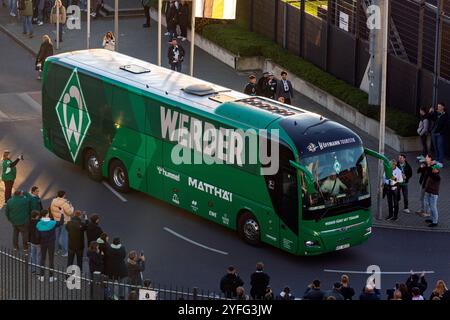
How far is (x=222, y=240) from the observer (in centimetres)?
3053

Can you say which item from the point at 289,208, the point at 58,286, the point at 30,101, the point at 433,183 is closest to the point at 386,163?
the point at 433,183

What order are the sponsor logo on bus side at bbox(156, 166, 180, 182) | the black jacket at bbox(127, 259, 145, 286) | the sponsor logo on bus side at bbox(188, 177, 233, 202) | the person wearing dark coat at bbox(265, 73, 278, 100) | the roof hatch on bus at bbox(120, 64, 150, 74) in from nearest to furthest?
the black jacket at bbox(127, 259, 145, 286)
the sponsor logo on bus side at bbox(188, 177, 233, 202)
the sponsor logo on bus side at bbox(156, 166, 180, 182)
the roof hatch on bus at bbox(120, 64, 150, 74)
the person wearing dark coat at bbox(265, 73, 278, 100)

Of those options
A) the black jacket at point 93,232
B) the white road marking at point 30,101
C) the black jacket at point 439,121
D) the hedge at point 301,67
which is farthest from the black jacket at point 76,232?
the white road marking at point 30,101

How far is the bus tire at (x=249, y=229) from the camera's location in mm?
29641

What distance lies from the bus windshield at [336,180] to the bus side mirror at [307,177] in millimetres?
89

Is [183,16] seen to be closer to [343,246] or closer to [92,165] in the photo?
[92,165]

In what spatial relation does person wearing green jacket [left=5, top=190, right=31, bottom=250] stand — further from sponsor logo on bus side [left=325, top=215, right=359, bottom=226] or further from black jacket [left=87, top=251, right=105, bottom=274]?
sponsor logo on bus side [left=325, top=215, right=359, bottom=226]

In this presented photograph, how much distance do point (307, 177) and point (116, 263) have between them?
15.1 feet

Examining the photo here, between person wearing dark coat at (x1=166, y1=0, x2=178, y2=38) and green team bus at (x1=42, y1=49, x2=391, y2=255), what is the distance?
11394 mm

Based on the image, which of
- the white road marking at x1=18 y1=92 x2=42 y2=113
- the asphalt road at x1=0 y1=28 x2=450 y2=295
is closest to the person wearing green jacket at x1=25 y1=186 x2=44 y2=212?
the asphalt road at x1=0 y1=28 x2=450 y2=295

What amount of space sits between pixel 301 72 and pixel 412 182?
8.29 m

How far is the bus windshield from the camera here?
93.9ft
